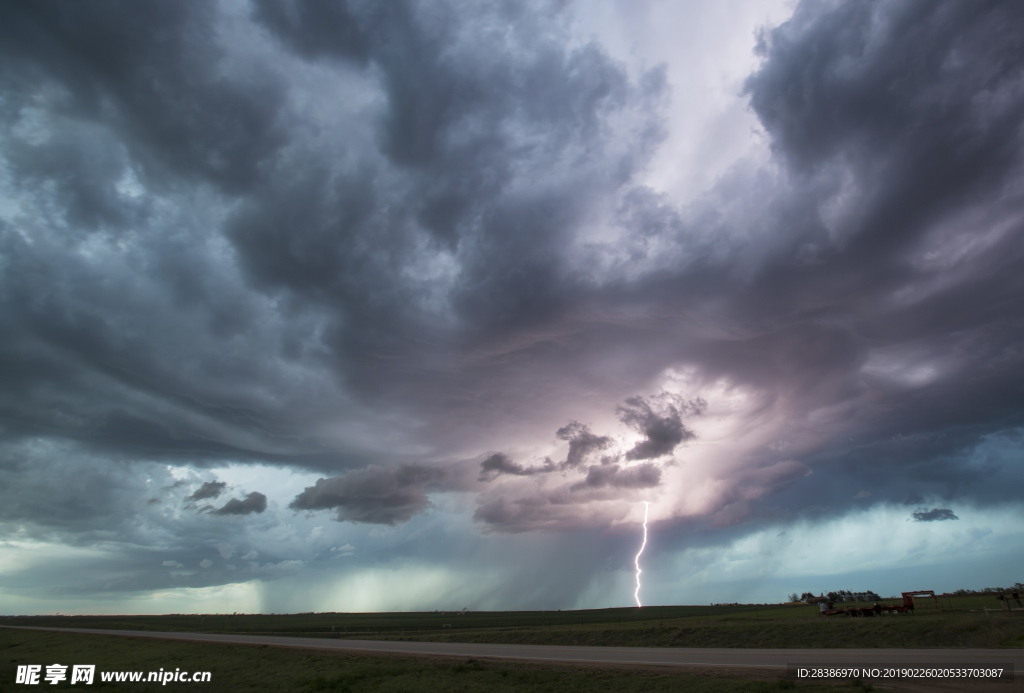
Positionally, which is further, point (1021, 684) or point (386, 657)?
point (386, 657)

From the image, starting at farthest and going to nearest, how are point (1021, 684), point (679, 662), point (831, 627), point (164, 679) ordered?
point (831, 627), point (164, 679), point (679, 662), point (1021, 684)

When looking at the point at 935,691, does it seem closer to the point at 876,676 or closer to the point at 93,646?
the point at 876,676

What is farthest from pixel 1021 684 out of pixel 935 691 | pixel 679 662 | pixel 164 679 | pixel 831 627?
pixel 164 679

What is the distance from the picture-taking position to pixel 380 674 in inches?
1651

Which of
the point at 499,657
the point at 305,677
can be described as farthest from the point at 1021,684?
the point at 305,677

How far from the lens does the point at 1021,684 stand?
27438 mm

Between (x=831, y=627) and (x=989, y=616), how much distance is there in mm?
15378

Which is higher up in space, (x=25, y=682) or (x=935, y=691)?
(x=25, y=682)

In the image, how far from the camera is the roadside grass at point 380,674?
3195 cm

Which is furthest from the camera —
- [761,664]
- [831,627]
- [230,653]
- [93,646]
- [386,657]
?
[93,646]

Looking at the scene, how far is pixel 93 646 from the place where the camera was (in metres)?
81.3

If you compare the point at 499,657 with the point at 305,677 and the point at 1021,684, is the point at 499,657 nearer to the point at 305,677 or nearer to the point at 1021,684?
the point at 305,677

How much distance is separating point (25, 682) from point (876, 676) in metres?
69.8

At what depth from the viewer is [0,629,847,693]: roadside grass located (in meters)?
32.0
